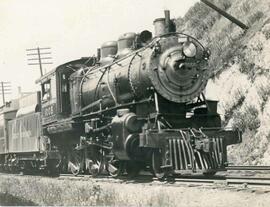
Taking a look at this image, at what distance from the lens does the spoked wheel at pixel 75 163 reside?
51.2 feet

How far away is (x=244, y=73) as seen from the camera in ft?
61.5

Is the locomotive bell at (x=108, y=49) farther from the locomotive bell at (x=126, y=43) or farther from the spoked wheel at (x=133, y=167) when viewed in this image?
the spoked wheel at (x=133, y=167)

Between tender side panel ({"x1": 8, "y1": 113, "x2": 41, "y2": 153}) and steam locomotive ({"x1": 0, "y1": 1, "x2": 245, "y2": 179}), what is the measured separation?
2.48 meters

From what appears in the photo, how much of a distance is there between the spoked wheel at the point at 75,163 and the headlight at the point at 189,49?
565 centimetres

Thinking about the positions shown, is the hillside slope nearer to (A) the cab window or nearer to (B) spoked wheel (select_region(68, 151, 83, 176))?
(B) spoked wheel (select_region(68, 151, 83, 176))

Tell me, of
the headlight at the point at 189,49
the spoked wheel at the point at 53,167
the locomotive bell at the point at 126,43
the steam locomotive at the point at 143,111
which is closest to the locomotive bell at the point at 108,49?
the steam locomotive at the point at 143,111

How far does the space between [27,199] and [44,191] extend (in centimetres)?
107

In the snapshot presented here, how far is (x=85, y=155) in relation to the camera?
48.6 ft

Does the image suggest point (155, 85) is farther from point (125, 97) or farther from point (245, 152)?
point (245, 152)

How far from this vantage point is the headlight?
1159 cm

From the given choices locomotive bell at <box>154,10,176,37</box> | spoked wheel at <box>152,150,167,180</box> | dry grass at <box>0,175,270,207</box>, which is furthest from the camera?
locomotive bell at <box>154,10,176,37</box>

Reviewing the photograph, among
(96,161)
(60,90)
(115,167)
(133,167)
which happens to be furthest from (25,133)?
(133,167)

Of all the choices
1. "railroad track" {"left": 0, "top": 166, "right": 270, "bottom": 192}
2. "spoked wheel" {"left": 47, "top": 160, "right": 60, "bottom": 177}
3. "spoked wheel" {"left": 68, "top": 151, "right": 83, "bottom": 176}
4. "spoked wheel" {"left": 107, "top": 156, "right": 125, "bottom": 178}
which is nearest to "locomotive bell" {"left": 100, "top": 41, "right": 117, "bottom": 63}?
"spoked wheel" {"left": 68, "top": 151, "right": 83, "bottom": 176}

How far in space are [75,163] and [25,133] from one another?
511 cm
